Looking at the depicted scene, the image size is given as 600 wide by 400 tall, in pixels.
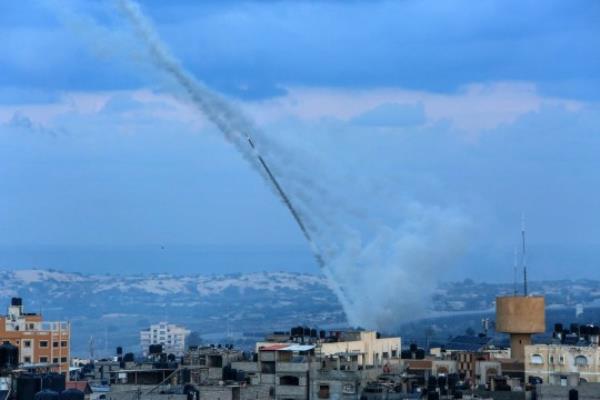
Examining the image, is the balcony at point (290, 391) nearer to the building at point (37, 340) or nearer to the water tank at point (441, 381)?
the water tank at point (441, 381)

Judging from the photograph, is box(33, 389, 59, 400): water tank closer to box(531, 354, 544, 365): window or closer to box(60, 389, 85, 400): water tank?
box(60, 389, 85, 400): water tank

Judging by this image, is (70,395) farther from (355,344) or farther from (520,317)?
(355,344)

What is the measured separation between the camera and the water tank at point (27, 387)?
213 feet

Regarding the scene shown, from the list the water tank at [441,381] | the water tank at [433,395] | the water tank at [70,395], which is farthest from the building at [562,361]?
the water tank at [70,395]

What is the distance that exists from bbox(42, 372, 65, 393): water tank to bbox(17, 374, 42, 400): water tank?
1.81 feet

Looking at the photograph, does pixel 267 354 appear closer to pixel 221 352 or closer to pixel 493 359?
pixel 221 352

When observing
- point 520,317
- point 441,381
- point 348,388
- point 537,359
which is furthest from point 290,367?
point 520,317

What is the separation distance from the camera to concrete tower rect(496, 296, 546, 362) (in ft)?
334

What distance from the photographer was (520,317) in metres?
102

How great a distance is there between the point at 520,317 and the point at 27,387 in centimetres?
4256

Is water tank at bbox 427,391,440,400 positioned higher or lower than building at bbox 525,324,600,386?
lower

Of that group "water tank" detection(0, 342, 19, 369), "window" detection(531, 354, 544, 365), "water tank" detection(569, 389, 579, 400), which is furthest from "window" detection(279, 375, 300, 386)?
"water tank" detection(0, 342, 19, 369)

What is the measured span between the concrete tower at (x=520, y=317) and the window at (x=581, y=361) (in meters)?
10.2

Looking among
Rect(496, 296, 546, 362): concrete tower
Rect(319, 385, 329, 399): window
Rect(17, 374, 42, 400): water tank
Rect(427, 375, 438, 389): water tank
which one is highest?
Rect(496, 296, 546, 362): concrete tower
